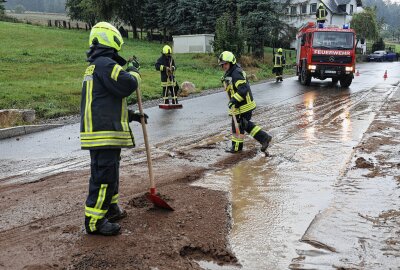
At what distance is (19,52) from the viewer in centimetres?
2608

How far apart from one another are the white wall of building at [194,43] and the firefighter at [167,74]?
73.1ft

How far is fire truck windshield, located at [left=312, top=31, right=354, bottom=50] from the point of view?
19.7 m

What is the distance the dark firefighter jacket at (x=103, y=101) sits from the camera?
13.2 ft

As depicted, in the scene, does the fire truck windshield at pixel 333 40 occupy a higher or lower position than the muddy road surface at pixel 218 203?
higher

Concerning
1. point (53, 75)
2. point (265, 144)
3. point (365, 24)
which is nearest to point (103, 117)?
point (265, 144)

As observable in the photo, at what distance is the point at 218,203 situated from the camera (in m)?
5.19

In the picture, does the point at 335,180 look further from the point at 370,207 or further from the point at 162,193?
the point at 162,193

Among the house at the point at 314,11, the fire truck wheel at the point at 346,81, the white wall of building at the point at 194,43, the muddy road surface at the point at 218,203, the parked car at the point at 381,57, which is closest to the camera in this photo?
the muddy road surface at the point at 218,203

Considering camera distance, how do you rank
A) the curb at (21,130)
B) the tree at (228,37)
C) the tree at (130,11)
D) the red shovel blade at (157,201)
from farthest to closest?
the tree at (130,11), the tree at (228,37), the curb at (21,130), the red shovel blade at (157,201)

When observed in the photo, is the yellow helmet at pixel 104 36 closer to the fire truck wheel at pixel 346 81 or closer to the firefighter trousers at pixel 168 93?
the firefighter trousers at pixel 168 93

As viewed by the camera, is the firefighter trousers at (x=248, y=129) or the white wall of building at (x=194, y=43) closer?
the firefighter trousers at (x=248, y=129)

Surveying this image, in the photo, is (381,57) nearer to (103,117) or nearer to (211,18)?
(211,18)

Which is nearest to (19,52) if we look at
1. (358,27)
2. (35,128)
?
(35,128)

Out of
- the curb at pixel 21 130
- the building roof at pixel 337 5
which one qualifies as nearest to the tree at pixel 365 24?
the building roof at pixel 337 5
